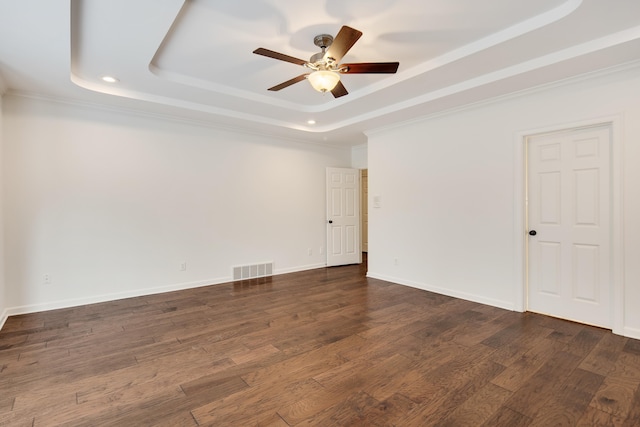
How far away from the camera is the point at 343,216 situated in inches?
268

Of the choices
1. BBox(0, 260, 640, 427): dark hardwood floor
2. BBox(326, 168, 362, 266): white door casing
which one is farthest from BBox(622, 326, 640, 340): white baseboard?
BBox(326, 168, 362, 266): white door casing

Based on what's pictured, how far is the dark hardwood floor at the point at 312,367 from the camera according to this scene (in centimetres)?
198

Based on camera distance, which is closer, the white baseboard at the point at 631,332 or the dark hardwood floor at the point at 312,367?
the dark hardwood floor at the point at 312,367

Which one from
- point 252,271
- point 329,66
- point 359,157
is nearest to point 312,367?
point 329,66

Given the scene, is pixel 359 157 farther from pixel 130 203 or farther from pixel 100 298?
pixel 100 298

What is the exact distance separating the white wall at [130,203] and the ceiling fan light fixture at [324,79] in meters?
2.97

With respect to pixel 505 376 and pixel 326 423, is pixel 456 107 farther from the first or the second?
pixel 326 423

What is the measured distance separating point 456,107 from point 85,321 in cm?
535

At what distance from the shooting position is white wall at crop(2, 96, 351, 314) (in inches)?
152

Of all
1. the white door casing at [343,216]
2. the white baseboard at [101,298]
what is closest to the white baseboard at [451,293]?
the white door casing at [343,216]

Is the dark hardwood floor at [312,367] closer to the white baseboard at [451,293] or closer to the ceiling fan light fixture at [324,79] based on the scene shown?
the white baseboard at [451,293]

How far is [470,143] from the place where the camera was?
4273 mm

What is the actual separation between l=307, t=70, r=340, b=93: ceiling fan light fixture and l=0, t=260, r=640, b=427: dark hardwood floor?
240 cm

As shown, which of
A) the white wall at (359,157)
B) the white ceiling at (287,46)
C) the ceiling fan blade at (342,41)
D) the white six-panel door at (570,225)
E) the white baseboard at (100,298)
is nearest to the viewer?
the ceiling fan blade at (342,41)
